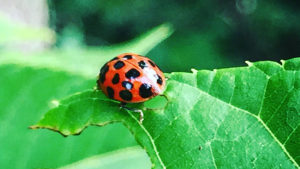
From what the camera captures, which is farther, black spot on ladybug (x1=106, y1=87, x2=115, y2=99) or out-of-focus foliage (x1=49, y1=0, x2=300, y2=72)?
out-of-focus foliage (x1=49, y1=0, x2=300, y2=72)

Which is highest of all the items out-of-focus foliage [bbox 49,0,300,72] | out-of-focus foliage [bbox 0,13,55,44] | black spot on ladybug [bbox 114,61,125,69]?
black spot on ladybug [bbox 114,61,125,69]

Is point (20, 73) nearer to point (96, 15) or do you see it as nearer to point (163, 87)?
point (163, 87)

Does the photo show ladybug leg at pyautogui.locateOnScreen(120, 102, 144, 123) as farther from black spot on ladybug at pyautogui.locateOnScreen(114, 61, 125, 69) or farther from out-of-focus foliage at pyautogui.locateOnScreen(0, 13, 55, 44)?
out-of-focus foliage at pyautogui.locateOnScreen(0, 13, 55, 44)

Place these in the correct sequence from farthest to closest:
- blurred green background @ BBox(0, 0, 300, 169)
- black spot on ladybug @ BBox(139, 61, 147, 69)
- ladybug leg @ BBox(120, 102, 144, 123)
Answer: blurred green background @ BBox(0, 0, 300, 169) → black spot on ladybug @ BBox(139, 61, 147, 69) → ladybug leg @ BBox(120, 102, 144, 123)

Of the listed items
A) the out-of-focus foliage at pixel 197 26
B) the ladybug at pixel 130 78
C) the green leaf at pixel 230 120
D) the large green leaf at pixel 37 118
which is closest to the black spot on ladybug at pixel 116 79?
the ladybug at pixel 130 78

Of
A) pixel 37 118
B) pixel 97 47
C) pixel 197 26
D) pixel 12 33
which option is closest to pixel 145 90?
pixel 37 118

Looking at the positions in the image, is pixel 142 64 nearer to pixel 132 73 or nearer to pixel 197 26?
pixel 132 73

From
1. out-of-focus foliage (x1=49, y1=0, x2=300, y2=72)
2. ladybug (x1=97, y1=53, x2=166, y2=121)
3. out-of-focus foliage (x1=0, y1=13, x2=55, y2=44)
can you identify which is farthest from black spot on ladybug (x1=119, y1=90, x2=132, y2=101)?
out-of-focus foliage (x1=49, y1=0, x2=300, y2=72)
